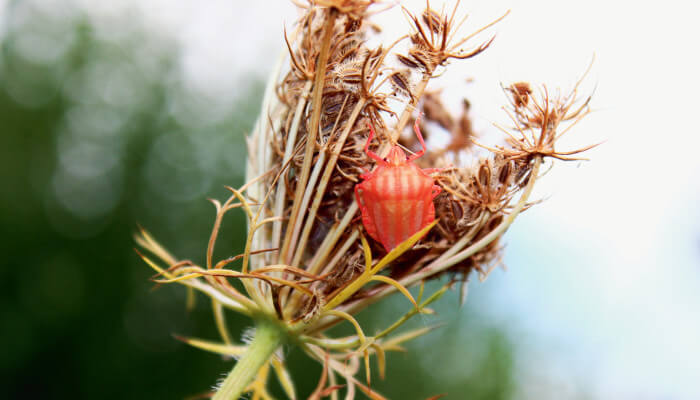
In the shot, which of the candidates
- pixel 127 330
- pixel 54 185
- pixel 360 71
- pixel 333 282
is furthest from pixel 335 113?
pixel 54 185

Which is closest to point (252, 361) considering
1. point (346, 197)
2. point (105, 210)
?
point (346, 197)

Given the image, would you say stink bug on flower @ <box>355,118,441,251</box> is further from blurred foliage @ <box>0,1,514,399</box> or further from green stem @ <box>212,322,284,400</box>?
blurred foliage @ <box>0,1,514,399</box>

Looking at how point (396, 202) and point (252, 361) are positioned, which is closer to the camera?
point (396, 202)

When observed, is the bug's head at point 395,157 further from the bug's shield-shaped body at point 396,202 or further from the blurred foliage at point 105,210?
the blurred foliage at point 105,210

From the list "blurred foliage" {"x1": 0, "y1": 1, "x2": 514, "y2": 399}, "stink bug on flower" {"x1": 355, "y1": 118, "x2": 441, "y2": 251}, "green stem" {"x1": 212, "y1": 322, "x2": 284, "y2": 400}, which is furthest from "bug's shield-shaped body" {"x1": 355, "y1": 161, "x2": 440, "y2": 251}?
"blurred foliage" {"x1": 0, "y1": 1, "x2": 514, "y2": 399}

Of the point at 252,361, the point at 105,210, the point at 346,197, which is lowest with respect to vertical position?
the point at 105,210

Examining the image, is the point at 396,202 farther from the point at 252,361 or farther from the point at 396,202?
the point at 252,361

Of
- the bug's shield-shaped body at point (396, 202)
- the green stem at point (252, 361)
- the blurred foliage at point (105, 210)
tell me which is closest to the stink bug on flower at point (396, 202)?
the bug's shield-shaped body at point (396, 202)

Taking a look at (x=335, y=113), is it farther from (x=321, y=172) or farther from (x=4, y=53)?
(x=4, y=53)
